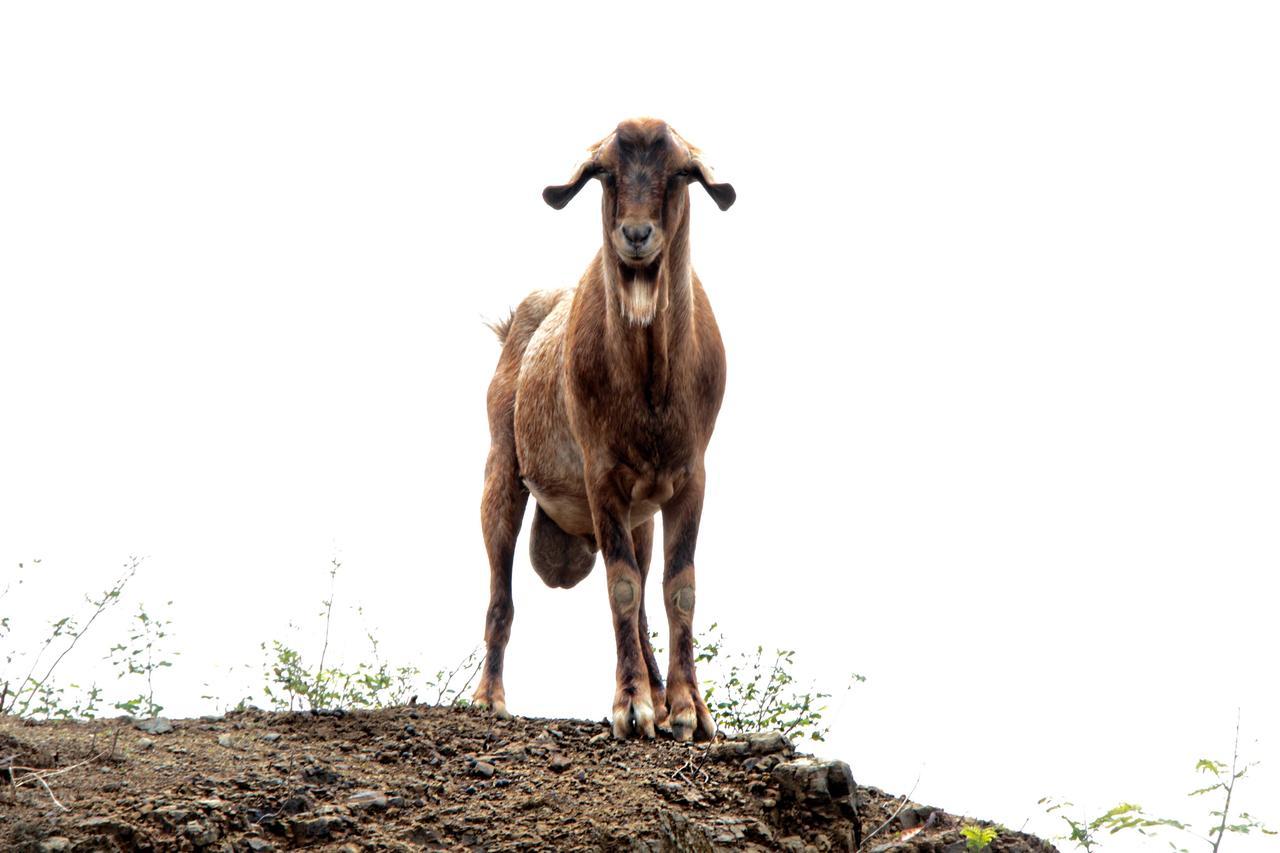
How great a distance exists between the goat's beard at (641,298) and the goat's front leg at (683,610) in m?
1.00

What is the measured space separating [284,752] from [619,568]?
6.50ft

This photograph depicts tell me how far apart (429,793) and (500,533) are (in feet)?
9.88

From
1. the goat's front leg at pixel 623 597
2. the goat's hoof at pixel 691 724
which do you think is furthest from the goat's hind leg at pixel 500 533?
the goat's hoof at pixel 691 724

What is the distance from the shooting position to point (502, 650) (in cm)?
926

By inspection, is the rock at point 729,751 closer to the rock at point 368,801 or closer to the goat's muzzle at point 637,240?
the rock at point 368,801

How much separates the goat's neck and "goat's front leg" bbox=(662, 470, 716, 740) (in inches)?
24.5

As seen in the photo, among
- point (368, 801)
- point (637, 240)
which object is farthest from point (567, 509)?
point (368, 801)

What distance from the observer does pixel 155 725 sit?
766cm

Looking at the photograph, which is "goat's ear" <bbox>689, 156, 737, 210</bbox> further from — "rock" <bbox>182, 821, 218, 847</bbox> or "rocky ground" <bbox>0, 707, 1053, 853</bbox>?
"rock" <bbox>182, 821, 218, 847</bbox>

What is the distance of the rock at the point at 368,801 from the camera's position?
6.45m

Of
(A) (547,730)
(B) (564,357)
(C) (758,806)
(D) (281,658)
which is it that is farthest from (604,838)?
(D) (281,658)

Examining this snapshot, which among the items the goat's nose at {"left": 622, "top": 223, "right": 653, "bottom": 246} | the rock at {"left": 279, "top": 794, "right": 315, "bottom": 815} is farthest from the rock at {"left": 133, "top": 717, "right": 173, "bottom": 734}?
the goat's nose at {"left": 622, "top": 223, "right": 653, "bottom": 246}

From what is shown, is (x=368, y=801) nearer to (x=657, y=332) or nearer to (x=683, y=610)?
(x=683, y=610)

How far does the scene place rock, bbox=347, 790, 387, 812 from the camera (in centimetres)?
645
